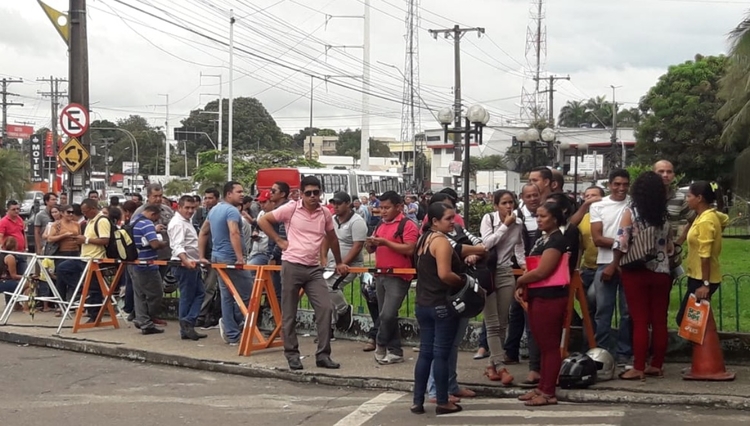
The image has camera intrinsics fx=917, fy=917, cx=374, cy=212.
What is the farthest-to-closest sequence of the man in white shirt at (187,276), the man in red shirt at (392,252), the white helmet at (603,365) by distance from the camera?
1. the man in white shirt at (187,276)
2. the man in red shirt at (392,252)
3. the white helmet at (603,365)

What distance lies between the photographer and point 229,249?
36.3 feet

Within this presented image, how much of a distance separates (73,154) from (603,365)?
10429 mm

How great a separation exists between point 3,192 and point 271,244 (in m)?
27.3

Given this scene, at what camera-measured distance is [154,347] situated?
36.4ft

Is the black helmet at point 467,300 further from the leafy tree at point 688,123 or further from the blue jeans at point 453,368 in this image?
the leafy tree at point 688,123

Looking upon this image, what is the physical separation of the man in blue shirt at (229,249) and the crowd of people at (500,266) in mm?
14

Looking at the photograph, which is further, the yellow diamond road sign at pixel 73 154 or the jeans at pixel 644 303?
the yellow diamond road sign at pixel 73 154

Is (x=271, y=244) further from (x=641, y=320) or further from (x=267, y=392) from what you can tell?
(x=641, y=320)

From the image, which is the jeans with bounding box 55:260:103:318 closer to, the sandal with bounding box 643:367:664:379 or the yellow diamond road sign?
the yellow diamond road sign

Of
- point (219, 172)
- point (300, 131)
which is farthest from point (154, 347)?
point (300, 131)

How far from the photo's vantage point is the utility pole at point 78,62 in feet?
52.4

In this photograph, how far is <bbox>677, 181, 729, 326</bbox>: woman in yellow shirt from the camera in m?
8.01

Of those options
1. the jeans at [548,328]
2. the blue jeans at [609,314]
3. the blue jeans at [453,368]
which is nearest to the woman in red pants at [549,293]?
the jeans at [548,328]

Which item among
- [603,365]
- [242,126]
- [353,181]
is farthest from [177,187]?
[603,365]
